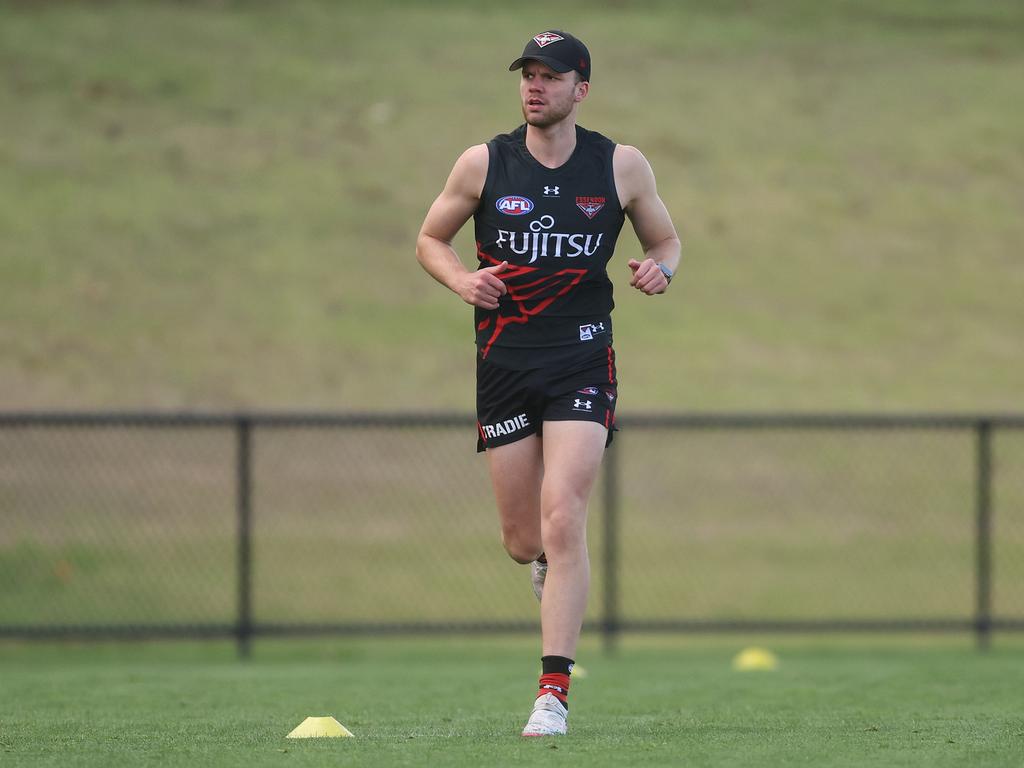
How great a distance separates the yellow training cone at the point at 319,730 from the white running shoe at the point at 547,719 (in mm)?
664

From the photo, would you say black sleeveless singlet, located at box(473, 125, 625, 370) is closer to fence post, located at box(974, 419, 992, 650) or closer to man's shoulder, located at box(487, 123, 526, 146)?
man's shoulder, located at box(487, 123, 526, 146)

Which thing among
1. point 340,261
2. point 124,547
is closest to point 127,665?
point 124,547

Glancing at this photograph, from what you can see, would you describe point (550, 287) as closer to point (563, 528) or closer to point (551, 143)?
point (551, 143)

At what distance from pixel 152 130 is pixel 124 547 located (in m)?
14.6

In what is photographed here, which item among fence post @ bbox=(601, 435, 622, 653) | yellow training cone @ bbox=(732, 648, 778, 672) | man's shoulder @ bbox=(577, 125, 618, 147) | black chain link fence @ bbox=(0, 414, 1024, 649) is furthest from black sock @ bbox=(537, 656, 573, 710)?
black chain link fence @ bbox=(0, 414, 1024, 649)

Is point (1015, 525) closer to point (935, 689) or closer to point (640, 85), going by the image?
point (935, 689)

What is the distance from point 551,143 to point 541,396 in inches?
34.6

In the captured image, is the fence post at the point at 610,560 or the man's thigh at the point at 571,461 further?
the fence post at the point at 610,560

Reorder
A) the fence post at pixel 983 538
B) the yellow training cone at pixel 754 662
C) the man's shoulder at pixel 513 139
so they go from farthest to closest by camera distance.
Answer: the fence post at pixel 983 538 → the yellow training cone at pixel 754 662 → the man's shoulder at pixel 513 139

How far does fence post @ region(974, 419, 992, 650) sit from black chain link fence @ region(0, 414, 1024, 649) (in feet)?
7.11

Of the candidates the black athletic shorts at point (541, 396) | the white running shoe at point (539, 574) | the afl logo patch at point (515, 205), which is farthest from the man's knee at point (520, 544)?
the afl logo patch at point (515, 205)

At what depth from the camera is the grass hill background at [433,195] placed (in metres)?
21.6

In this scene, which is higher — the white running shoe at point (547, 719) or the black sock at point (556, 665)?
the black sock at point (556, 665)

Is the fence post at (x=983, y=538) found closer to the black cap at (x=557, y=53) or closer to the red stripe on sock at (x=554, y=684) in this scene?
the black cap at (x=557, y=53)
